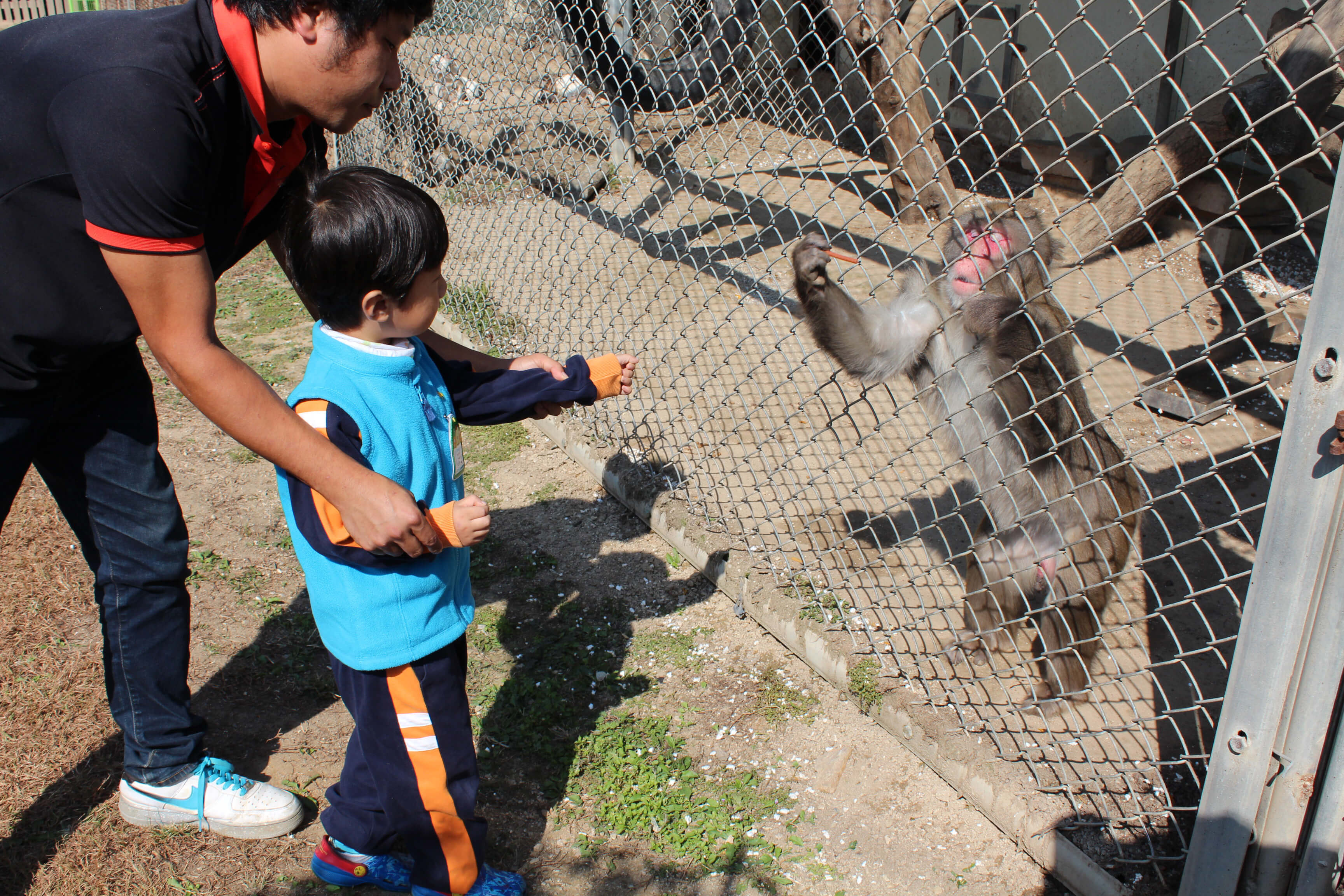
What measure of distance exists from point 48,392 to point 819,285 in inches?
84.0

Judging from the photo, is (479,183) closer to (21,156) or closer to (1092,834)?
(21,156)

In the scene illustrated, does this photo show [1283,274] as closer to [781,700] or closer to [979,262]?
[979,262]

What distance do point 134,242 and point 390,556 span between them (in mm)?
704

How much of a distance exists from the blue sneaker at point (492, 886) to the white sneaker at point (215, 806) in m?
0.47

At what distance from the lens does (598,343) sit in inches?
202

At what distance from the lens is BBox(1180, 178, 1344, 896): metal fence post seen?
1599 mm

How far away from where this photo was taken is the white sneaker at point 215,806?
235 cm

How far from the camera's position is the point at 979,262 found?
2934mm

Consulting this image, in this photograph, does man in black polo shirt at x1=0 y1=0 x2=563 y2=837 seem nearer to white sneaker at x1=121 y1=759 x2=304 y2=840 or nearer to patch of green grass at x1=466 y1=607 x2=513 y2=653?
white sneaker at x1=121 y1=759 x2=304 y2=840

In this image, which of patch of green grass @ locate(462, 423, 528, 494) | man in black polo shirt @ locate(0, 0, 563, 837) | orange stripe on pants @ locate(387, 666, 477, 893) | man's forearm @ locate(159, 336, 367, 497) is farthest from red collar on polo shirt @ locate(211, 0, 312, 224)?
patch of green grass @ locate(462, 423, 528, 494)

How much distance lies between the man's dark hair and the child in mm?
278

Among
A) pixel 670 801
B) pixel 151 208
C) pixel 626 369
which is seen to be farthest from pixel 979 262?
pixel 151 208

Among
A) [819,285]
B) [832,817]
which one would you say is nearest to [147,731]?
[832,817]

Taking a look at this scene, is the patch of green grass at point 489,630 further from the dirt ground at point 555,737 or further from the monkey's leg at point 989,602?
the monkey's leg at point 989,602
